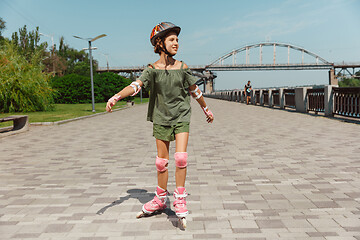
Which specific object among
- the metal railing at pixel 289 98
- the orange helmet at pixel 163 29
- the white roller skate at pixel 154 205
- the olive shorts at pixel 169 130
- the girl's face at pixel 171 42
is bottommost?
the white roller skate at pixel 154 205

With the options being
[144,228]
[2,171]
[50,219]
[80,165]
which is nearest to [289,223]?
[144,228]

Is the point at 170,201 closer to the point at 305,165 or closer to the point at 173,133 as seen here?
the point at 173,133

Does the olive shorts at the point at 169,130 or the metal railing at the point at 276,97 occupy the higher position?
the olive shorts at the point at 169,130

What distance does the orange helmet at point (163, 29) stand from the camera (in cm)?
342

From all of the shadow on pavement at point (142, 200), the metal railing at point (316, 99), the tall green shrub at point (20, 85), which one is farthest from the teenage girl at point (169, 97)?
the tall green shrub at point (20, 85)

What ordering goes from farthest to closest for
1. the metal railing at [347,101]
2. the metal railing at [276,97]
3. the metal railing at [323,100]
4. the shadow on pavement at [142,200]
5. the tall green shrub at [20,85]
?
the metal railing at [276,97]
the tall green shrub at [20,85]
the metal railing at [323,100]
the metal railing at [347,101]
the shadow on pavement at [142,200]

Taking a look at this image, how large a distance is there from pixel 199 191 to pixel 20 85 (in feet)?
57.5

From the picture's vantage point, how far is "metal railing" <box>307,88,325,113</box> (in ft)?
52.3

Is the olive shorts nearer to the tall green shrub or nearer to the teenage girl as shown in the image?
Result: the teenage girl

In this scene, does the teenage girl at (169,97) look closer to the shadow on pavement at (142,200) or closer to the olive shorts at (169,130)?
the olive shorts at (169,130)

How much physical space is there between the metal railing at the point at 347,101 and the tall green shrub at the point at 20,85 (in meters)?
15.6

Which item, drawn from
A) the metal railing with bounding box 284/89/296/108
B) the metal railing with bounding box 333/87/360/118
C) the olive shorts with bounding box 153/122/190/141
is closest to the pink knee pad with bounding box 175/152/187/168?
the olive shorts with bounding box 153/122/190/141

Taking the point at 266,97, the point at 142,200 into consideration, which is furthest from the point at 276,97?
the point at 142,200

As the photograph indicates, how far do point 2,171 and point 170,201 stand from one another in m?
3.43
